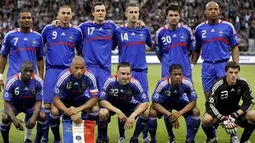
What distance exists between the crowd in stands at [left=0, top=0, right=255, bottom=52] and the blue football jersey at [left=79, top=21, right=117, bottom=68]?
17.2 meters

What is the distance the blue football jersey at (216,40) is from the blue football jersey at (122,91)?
1320 millimetres

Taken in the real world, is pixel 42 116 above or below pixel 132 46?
below

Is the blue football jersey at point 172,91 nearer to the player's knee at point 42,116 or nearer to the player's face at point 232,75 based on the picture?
the player's face at point 232,75

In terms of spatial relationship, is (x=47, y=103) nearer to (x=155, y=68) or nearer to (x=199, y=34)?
(x=199, y=34)

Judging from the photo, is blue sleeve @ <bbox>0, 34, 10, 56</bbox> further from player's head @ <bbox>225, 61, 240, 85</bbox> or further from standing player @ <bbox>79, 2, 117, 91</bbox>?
player's head @ <bbox>225, 61, 240, 85</bbox>

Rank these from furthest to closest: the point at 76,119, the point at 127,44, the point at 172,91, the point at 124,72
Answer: the point at 127,44, the point at 172,91, the point at 124,72, the point at 76,119

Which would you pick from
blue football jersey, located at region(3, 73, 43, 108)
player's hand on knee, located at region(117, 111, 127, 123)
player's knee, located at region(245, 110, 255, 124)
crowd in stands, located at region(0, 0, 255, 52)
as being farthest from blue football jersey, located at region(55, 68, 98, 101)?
crowd in stands, located at region(0, 0, 255, 52)

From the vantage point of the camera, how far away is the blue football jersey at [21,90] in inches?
287

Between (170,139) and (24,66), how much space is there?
7.60ft

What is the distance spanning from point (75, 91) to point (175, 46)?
5.69ft

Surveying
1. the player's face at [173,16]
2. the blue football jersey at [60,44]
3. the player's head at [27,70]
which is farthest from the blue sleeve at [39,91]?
the player's face at [173,16]

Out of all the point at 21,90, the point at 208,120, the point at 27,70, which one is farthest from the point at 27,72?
the point at 208,120

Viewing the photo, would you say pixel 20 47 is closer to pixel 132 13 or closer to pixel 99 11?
pixel 99 11

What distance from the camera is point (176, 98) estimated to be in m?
7.62
